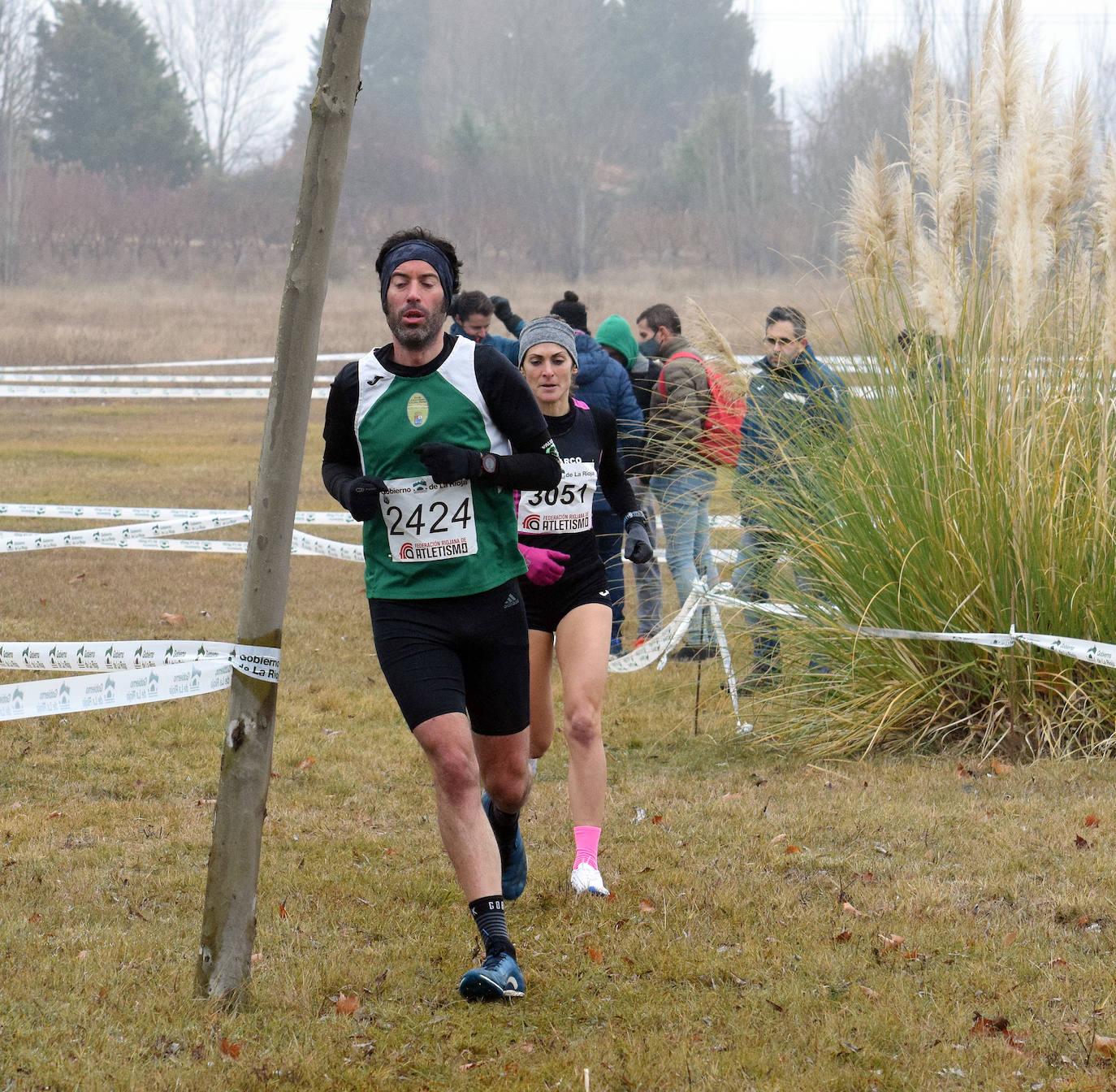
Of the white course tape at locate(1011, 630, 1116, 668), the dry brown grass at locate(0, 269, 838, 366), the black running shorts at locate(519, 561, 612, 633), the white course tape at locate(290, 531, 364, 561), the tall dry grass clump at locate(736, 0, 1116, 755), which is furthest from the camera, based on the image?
the dry brown grass at locate(0, 269, 838, 366)

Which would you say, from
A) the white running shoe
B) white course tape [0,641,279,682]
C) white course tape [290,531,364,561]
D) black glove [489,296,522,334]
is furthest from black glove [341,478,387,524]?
white course tape [290,531,364,561]

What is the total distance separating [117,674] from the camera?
4516 millimetres

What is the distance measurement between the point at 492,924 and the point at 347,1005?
455 millimetres

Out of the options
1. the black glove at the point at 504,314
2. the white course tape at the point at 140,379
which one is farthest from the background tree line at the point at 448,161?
the black glove at the point at 504,314

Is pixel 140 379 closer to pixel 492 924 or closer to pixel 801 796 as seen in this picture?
pixel 801 796

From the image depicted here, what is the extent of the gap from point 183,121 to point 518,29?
77.2 ft

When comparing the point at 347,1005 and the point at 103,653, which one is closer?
the point at 347,1005

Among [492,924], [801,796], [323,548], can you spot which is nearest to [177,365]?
[323,548]

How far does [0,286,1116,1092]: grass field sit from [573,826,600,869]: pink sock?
0.13 m

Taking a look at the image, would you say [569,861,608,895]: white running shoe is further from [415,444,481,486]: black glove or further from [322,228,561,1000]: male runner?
[415,444,481,486]: black glove

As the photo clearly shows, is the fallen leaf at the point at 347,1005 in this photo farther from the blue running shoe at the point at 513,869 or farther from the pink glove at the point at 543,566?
the pink glove at the point at 543,566

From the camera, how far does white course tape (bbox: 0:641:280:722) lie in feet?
14.2

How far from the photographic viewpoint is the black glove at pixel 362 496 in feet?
13.3

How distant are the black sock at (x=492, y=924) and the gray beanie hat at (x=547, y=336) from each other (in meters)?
2.18
